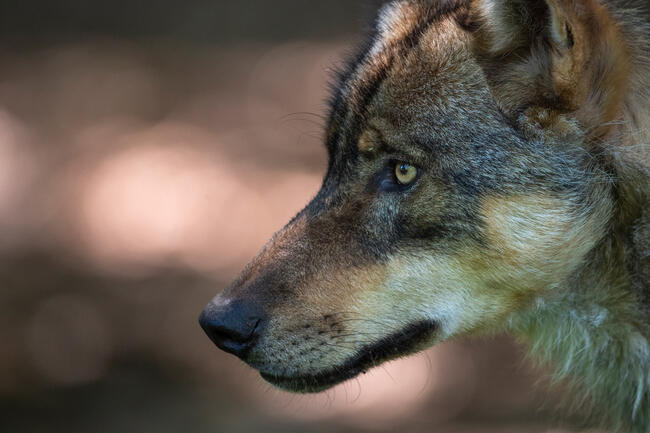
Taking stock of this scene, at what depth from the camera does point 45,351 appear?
7.25 meters

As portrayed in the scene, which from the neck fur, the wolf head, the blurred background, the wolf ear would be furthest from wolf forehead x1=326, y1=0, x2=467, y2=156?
the neck fur

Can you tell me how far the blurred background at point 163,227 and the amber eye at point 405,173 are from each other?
1195mm

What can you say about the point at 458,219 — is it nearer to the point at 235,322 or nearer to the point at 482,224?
the point at 482,224

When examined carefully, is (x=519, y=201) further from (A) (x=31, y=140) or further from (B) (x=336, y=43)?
(B) (x=336, y=43)

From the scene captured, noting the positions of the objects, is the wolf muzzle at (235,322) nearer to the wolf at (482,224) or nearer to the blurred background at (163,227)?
the wolf at (482,224)

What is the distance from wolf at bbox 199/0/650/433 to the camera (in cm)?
340

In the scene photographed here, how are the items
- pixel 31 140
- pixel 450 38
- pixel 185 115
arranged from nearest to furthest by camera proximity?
pixel 450 38 → pixel 31 140 → pixel 185 115

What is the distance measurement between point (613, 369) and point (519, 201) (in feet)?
3.11

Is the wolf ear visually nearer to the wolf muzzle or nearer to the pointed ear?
the pointed ear

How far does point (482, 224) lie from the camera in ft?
11.3

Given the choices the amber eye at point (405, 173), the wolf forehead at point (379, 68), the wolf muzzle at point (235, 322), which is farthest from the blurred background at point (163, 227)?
the wolf muzzle at point (235, 322)

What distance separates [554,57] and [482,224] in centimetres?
75

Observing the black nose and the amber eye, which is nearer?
the black nose

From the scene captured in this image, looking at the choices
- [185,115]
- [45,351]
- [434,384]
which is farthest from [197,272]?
[185,115]
